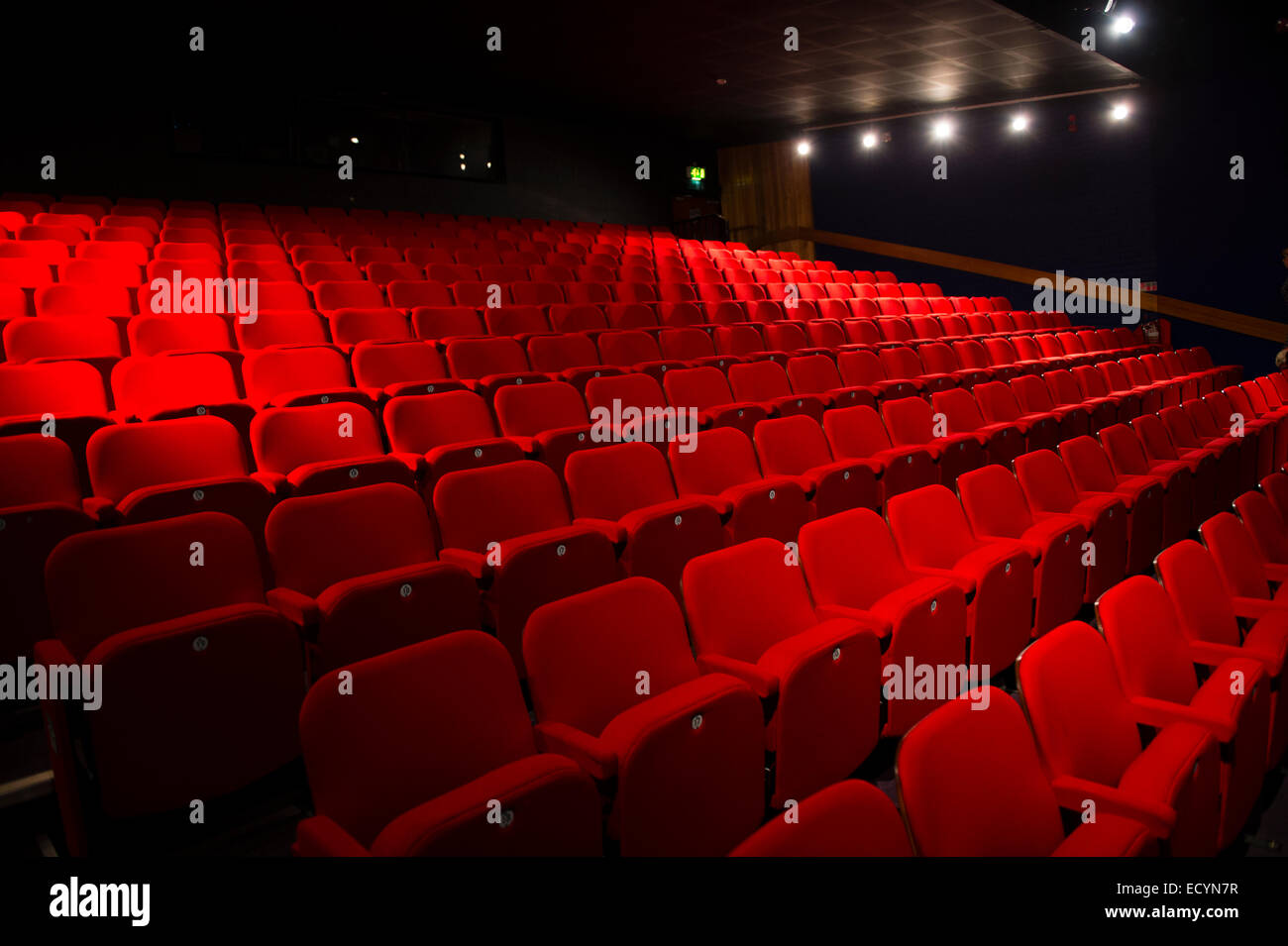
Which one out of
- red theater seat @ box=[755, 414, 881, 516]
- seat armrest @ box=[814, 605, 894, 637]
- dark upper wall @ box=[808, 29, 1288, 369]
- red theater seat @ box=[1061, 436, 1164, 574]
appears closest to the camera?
seat armrest @ box=[814, 605, 894, 637]

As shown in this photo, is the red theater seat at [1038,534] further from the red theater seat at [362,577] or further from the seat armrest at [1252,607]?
the red theater seat at [362,577]

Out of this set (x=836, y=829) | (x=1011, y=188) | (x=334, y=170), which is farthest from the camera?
(x=1011, y=188)

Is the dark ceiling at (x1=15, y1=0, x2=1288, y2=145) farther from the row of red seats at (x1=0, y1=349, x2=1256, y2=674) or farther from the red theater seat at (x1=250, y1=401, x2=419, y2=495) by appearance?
the red theater seat at (x1=250, y1=401, x2=419, y2=495)

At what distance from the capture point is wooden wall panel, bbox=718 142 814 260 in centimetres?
629

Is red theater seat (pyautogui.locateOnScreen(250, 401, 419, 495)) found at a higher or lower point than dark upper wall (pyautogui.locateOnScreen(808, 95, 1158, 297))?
lower

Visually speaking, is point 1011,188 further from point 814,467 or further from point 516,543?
point 516,543

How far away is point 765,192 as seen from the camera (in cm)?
644

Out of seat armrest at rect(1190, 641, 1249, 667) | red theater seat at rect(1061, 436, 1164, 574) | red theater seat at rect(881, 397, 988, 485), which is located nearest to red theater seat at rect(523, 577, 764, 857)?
seat armrest at rect(1190, 641, 1249, 667)

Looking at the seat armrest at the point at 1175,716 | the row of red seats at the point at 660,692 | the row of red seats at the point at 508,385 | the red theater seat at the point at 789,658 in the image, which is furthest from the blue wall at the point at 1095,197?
the red theater seat at the point at 789,658

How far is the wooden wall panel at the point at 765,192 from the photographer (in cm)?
629

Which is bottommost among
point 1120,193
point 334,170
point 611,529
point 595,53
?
point 611,529

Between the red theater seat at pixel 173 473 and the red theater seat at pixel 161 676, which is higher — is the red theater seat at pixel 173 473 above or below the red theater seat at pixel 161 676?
above

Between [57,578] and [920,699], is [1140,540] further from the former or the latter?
[57,578]

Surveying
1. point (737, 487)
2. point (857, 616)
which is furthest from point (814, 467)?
point (857, 616)
